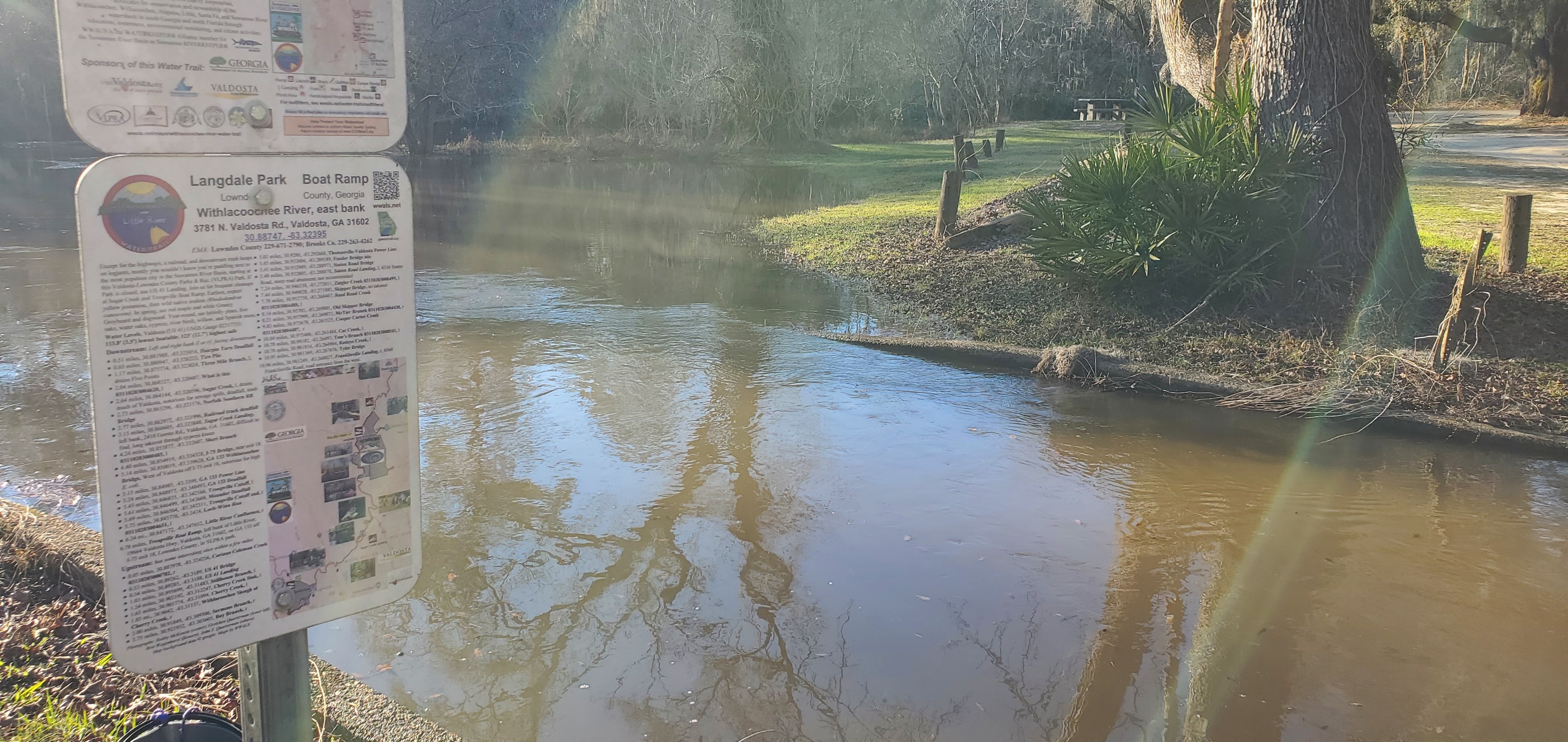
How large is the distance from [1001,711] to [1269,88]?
25.9 feet

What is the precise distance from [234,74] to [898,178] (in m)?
26.2

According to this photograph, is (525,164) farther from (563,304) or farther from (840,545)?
(840,545)

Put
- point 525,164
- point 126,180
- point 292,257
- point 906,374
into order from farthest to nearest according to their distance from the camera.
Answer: point 525,164 < point 906,374 < point 292,257 < point 126,180

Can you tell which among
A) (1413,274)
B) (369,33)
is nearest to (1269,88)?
(1413,274)

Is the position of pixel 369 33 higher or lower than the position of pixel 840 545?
higher

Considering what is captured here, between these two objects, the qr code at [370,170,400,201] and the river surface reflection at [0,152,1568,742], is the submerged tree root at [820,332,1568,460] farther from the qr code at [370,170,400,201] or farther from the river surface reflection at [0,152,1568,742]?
the qr code at [370,170,400,201]

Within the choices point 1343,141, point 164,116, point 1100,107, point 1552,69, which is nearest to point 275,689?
point 164,116

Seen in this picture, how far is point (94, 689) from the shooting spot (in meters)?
3.54

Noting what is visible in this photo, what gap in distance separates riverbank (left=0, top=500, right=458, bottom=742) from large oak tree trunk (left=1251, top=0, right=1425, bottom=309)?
28.8ft

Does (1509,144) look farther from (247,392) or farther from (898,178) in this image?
(247,392)

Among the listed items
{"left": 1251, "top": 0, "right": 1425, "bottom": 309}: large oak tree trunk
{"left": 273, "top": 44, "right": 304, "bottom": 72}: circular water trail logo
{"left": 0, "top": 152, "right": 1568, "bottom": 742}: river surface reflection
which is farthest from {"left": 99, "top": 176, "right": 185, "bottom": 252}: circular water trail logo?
{"left": 1251, "top": 0, "right": 1425, "bottom": 309}: large oak tree trunk

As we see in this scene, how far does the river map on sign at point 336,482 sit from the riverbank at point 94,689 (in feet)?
3.75

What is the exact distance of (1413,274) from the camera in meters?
9.63

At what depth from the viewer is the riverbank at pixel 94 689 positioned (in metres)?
3.32
